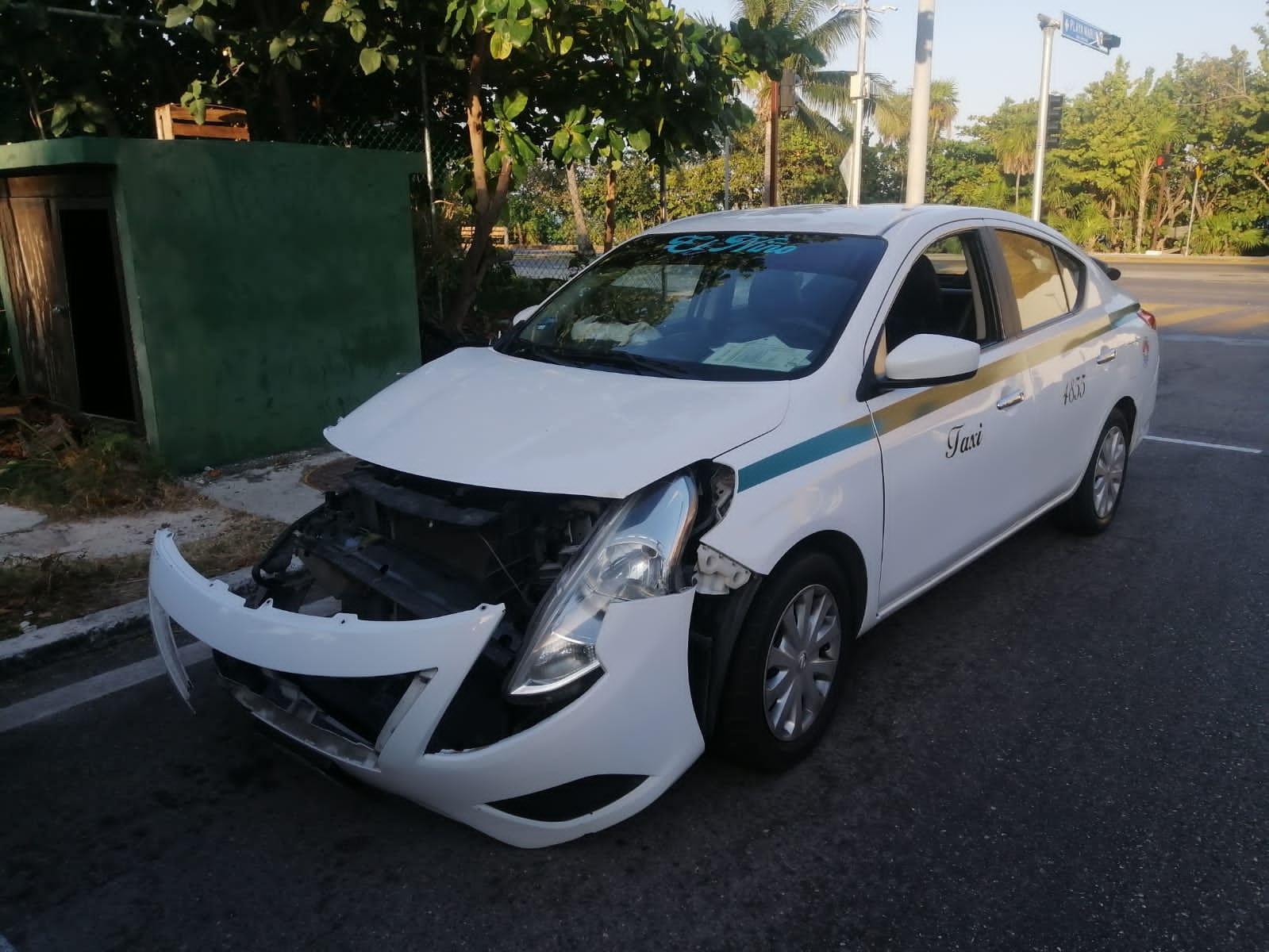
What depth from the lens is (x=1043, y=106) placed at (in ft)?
63.3

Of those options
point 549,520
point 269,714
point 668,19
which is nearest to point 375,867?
point 269,714

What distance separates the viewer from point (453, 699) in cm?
266

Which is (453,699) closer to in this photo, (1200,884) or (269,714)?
(269,714)

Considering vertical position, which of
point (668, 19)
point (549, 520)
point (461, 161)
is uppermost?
point (668, 19)

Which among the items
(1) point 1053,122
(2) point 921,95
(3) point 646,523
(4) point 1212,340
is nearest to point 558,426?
(3) point 646,523

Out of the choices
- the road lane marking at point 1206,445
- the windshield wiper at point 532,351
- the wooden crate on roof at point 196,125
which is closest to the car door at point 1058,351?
the windshield wiper at point 532,351

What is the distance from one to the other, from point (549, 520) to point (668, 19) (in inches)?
235

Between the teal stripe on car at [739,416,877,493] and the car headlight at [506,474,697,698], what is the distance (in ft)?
0.67

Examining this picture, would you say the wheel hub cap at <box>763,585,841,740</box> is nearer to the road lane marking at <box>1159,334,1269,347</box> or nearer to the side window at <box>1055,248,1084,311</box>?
the side window at <box>1055,248,1084,311</box>

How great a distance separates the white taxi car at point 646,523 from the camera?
108 inches

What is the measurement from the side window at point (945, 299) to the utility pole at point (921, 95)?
29.9ft

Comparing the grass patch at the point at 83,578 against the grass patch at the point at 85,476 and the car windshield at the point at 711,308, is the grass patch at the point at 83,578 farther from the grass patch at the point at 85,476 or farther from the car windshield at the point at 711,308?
the car windshield at the point at 711,308

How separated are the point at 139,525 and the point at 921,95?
10.8 metres

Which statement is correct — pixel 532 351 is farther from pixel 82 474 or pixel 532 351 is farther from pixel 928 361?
pixel 82 474
